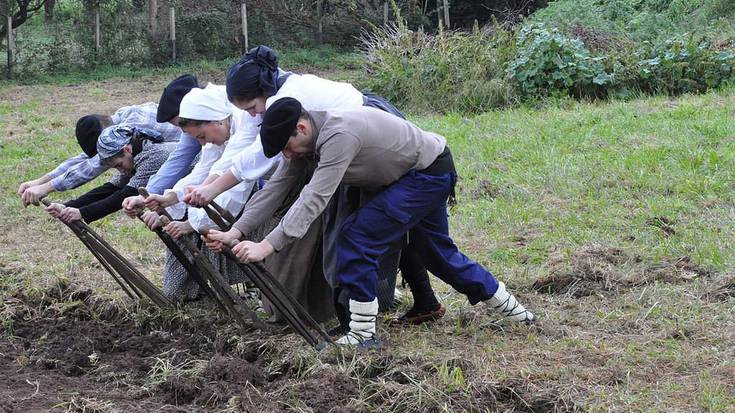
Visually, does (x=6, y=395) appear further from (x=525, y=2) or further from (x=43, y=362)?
(x=525, y=2)

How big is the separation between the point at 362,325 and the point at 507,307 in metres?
0.82

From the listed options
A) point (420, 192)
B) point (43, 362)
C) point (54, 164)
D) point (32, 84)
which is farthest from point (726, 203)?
point (32, 84)

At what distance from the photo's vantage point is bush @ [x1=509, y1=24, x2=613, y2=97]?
1166 centimetres

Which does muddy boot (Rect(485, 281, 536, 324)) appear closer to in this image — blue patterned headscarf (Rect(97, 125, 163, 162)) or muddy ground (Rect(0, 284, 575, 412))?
muddy ground (Rect(0, 284, 575, 412))

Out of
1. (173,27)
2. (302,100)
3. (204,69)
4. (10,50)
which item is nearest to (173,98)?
(302,100)

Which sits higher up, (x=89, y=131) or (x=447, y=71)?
(x=89, y=131)

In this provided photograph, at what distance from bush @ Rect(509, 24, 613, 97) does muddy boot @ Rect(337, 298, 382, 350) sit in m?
7.40

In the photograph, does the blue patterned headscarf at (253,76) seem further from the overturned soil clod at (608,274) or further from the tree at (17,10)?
the tree at (17,10)

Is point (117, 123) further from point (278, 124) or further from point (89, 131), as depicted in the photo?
point (278, 124)

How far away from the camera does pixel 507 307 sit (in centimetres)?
515

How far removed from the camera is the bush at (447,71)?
40.0 ft

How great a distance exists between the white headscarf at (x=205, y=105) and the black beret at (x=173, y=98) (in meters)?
0.17

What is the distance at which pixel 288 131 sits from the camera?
14.6ft

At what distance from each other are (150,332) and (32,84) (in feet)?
49.0
